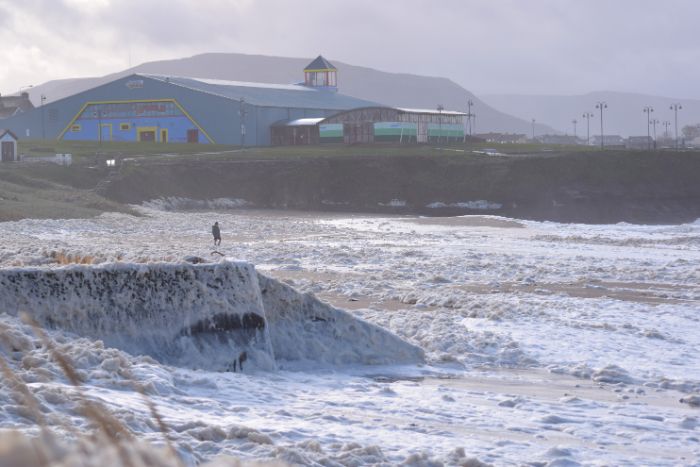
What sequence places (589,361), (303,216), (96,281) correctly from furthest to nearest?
1. (303,216)
2. (589,361)
3. (96,281)

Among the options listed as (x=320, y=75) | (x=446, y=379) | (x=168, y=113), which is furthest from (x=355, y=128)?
(x=446, y=379)

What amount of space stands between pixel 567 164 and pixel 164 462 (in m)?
70.8

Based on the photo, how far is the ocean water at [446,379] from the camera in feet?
27.6

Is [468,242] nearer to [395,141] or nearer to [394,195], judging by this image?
[394,195]

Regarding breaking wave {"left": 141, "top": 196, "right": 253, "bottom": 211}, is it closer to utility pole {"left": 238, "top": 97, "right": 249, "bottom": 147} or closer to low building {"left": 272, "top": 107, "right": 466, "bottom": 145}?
utility pole {"left": 238, "top": 97, "right": 249, "bottom": 147}

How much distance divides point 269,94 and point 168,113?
12070 mm

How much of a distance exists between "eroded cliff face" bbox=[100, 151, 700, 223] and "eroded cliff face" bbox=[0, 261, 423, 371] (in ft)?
157

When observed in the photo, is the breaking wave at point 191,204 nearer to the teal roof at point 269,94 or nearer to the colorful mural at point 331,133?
the colorful mural at point 331,133

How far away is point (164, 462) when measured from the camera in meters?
1.92

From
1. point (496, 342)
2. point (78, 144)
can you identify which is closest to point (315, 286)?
point (496, 342)

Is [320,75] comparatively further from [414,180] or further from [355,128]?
[414,180]

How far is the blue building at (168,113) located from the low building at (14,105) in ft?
65.4

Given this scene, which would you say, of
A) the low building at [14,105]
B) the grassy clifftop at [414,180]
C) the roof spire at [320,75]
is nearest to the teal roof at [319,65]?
the roof spire at [320,75]

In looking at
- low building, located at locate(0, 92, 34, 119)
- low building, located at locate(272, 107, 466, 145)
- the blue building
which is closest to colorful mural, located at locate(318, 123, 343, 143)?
low building, located at locate(272, 107, 466, 145)
